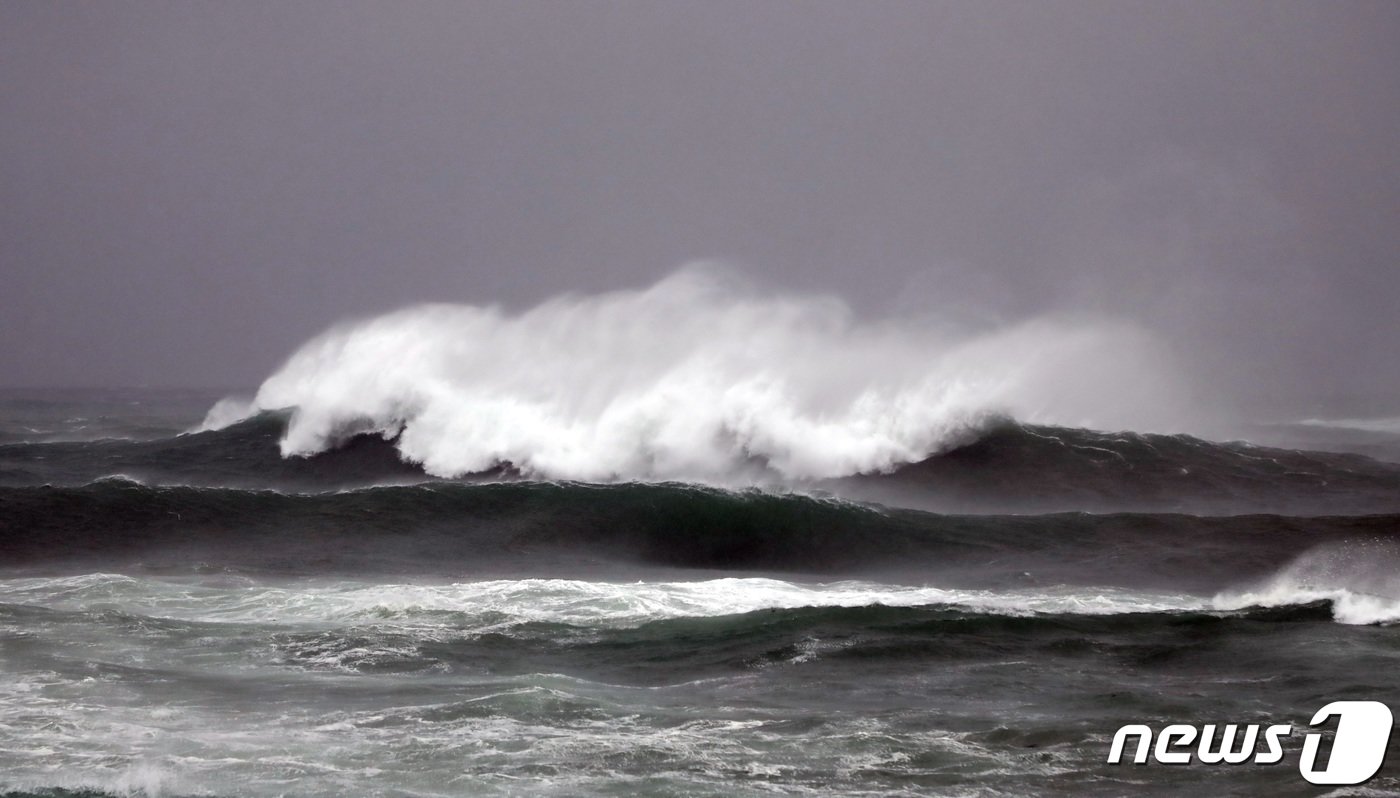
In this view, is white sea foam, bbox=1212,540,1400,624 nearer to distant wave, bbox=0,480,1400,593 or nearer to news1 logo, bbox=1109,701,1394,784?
distant wave, bbox=0,480,1400,593

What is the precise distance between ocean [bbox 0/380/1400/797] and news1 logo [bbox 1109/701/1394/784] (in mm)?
145

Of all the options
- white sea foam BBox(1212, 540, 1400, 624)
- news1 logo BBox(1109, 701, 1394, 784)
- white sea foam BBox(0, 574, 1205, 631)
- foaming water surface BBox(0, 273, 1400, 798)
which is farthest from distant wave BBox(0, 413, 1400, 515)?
news1 logo BBox(1109, 701, 1394, 784)

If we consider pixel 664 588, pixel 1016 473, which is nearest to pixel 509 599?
pixel 664 588

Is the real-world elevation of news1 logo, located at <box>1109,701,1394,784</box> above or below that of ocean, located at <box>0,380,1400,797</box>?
below

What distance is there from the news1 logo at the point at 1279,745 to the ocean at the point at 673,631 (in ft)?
0.48

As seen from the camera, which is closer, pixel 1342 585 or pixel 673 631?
pixel 673 631

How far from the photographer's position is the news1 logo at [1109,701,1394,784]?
301 inches

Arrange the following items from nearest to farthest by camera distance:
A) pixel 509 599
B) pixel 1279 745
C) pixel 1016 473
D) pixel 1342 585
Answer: pixel 1279 745 < pixel 509 599 < pixel 1342 585 < pixel 1016 473

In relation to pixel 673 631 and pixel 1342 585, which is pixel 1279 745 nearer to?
pixel 673 631

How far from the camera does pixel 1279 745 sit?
8.19 metres

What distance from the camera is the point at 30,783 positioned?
23.7ft

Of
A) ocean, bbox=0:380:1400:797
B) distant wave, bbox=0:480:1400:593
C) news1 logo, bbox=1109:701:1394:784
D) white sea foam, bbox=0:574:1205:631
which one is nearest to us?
news1 logo, bbox=1109:701:1394:784

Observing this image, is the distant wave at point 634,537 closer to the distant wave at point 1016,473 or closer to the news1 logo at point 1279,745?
the distant wave at point 1016,473

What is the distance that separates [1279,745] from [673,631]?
227 inches
